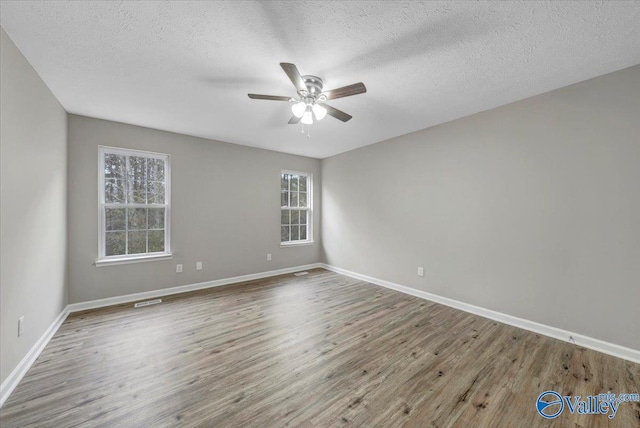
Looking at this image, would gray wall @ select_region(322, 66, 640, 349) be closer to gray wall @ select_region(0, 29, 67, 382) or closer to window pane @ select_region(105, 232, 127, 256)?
window pane @ select_region(105, 232, 127, 256)

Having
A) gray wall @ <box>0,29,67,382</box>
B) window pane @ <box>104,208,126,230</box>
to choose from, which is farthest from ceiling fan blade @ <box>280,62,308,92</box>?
window pane @ <box>104,208,126,230</box>

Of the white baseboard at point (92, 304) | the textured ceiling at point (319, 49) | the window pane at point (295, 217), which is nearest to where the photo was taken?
the textured ceiling at point (319, 49)

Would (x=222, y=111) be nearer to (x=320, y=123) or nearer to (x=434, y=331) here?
(x=320, y=123)

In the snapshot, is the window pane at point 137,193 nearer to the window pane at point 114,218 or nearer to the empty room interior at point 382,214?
the empty room interior at point 382,214

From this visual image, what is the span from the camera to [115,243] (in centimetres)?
343

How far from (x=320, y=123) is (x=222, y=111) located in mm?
1273

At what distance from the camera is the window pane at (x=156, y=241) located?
146 inches

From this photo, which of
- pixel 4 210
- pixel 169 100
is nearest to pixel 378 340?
pixel 4 210

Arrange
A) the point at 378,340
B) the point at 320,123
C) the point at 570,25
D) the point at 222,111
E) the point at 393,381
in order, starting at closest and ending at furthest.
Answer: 1. the point at 570,25
2. the point at 393,381
3. the point at 378,340
4. the point at 222,111
5. the point at 320,123

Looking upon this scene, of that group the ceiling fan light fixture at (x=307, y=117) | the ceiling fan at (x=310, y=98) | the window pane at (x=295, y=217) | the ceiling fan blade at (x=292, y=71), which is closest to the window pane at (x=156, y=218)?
the window pane at (x=295, y=217)

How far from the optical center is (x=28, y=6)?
1.49 metres

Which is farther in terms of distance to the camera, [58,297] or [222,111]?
[222,111]

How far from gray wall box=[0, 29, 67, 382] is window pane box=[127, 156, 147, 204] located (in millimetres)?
761

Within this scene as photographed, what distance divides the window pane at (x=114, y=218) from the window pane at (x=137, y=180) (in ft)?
0.64
